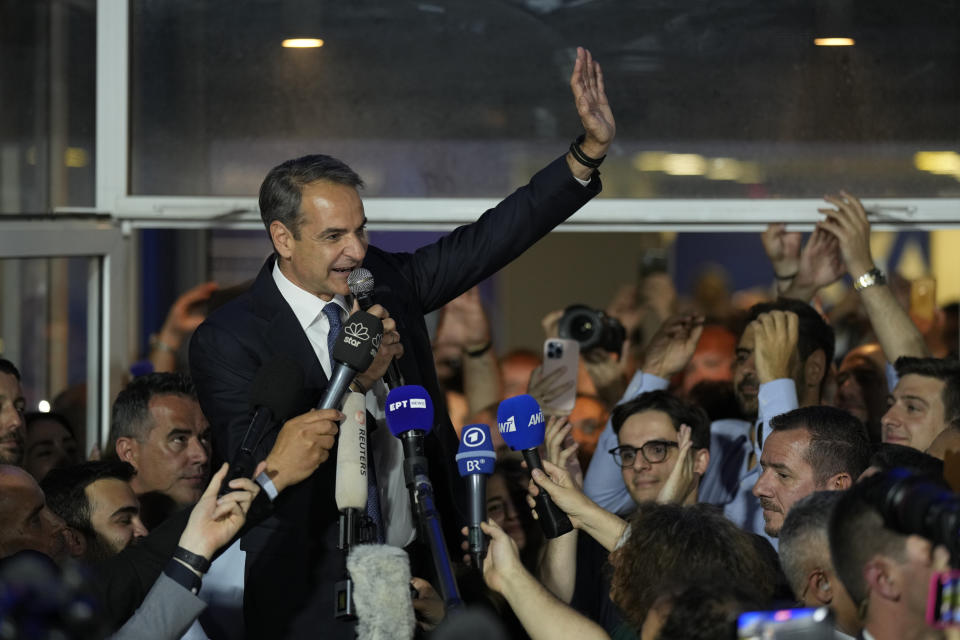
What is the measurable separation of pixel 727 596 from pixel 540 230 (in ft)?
5.04

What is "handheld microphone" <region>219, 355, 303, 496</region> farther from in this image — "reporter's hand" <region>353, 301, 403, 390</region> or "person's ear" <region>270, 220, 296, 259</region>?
"person's ear" <region>270, 220, 296, 259</region>

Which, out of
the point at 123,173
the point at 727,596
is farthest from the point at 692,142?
the point at 727,596

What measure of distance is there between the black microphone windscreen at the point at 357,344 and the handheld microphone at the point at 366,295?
0.25 meters

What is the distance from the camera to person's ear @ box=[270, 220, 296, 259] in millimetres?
3346

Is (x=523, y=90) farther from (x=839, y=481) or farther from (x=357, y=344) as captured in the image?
(x=357, y=344)

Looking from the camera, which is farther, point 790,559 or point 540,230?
point 540,230

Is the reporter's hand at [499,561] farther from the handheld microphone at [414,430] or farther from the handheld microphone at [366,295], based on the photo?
the handheld microphone at [366,295]

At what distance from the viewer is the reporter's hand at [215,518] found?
268 cm

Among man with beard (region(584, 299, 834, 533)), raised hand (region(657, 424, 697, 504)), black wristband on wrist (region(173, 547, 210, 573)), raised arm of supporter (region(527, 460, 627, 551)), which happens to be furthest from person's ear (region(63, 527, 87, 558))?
man with beard (region(584, 299, 834, 533))

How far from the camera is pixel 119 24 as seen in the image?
203 inches

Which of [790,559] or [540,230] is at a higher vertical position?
[540,230]

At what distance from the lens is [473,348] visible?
19.3ft

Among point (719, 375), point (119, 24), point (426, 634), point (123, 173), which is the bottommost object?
point (426, 634)

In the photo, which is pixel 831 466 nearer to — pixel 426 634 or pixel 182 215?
pixel 426 634
